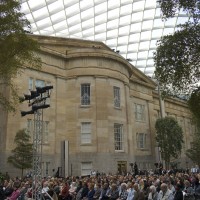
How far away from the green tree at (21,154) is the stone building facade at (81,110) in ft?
7.79

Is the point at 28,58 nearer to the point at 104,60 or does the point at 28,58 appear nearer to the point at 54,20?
the point at 104,60

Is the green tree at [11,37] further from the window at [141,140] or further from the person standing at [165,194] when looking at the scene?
the window at [141,140]

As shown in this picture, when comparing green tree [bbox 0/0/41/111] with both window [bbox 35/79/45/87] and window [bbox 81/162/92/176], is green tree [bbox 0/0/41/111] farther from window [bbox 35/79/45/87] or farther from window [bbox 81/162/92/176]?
window [bbox 81/162/92/176]

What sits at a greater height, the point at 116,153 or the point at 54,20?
the point at 54,20

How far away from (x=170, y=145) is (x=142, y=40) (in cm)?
1792

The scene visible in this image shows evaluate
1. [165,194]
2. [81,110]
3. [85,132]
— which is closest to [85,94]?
[81,110]

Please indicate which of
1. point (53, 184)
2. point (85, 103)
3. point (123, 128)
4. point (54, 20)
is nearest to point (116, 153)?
point (123, 128)

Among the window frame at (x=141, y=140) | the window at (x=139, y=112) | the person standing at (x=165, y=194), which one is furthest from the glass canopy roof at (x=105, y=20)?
the person standing at (x=165, y=194)

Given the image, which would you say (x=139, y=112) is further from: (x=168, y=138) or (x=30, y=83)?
(x=30, y=83)

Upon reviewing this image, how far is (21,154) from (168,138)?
25.3m

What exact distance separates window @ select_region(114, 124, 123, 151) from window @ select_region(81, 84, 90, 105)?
15.5 ft

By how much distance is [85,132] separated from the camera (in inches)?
1420

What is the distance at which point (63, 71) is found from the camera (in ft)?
125

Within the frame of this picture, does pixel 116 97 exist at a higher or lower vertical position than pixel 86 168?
higher
